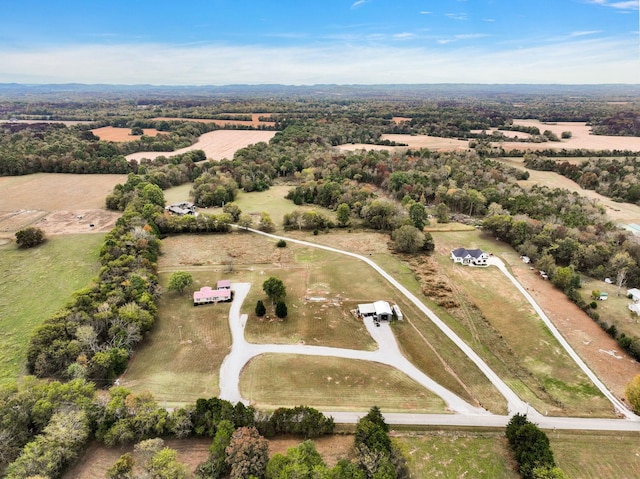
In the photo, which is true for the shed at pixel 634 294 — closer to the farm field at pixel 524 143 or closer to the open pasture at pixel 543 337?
the open pasture at pixel 543 337

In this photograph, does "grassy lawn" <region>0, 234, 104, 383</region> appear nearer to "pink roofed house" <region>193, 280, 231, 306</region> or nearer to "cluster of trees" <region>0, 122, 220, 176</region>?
"pink roofed house" <region>193, 280, 231, 306</region>

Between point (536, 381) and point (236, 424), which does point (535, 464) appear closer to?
point (536, 381)

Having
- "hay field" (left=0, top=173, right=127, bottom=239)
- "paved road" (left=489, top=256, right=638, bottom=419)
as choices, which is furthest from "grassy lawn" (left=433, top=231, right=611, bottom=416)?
"hay field" (left=0, top=173, right=127, bottom=239)

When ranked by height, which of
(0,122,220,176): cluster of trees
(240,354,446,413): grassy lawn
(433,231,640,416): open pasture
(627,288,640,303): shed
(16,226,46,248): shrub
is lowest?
(240,354,446,413): grassy lawn

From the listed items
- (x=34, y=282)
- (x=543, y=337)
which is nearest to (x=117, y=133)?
(x=34, y=282)

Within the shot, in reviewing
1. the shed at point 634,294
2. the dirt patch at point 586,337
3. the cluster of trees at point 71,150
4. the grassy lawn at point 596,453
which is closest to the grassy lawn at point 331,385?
the grassy lawn at point 596,453

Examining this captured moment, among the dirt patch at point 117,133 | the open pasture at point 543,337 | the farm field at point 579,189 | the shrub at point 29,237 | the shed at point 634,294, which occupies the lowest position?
the open pasture at point 543,337

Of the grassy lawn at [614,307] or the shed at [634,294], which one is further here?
the shed at [634,294]
